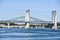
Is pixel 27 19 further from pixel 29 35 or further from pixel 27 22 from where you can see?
pixel 29 35

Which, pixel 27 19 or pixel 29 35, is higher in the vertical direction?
pixel 27 19

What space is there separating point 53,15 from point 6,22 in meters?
23.1

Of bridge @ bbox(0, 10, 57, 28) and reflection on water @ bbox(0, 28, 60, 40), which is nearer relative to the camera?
reflection on water @ bbox(0, 28, 60, 40)

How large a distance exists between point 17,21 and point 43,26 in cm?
1372

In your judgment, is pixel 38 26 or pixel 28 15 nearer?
pixel 28 15

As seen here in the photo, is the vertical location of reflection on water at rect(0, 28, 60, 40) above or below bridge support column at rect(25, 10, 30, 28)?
below

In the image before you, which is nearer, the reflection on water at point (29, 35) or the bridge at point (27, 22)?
the reflection on water at point (29, 35)

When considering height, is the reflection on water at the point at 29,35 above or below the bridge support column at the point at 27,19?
below

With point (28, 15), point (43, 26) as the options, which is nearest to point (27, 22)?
point (28, 15)

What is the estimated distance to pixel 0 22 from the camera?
14362cm

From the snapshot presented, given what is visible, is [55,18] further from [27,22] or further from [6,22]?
[6,22]

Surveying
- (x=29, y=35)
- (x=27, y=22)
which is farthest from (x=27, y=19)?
(x=29, y=35)

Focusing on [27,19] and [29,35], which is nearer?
[29,35]

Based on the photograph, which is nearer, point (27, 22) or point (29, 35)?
point (29, 35)
